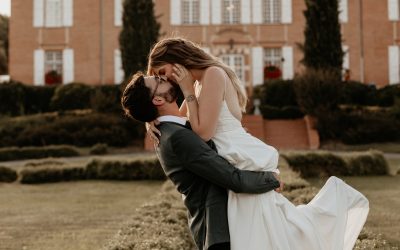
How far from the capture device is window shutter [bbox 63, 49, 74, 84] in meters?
25.7

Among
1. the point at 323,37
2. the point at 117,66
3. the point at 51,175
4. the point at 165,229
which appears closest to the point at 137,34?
the point at 117,66

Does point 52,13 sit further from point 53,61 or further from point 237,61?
point 237,61

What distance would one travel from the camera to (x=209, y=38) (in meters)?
25.6

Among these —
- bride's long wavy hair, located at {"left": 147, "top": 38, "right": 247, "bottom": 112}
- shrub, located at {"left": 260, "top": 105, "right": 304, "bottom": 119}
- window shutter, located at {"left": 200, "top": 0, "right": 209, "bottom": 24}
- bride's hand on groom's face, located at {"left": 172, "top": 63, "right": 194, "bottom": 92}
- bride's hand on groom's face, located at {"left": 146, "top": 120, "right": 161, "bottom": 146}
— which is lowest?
bride's hand on groom's face, located at {"left": 146, "top": 120, "right": 161, "bottom": 146}

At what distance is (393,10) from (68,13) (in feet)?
46.4

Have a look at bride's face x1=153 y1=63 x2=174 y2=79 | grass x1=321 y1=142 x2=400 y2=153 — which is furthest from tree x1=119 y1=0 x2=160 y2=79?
bride's face x1=153 y1=63 x2=174 y2=79

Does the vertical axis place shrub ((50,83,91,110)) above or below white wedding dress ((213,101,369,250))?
above

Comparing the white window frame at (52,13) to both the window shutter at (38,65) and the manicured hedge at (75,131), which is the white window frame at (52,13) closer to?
the window shutter at (38,65)

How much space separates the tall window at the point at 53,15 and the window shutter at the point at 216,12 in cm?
668

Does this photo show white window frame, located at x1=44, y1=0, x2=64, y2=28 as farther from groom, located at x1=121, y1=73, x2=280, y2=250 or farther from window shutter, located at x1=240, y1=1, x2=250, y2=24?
groom, located at x1=121, y1=73, x2=280, y2=250

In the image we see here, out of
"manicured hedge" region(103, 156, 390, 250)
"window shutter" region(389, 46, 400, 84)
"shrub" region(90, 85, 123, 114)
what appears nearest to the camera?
"manicured hedge" region(103, 156, 390, 250)

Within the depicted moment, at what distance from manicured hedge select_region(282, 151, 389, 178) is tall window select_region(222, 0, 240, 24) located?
14696mm

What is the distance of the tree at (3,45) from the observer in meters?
37.8

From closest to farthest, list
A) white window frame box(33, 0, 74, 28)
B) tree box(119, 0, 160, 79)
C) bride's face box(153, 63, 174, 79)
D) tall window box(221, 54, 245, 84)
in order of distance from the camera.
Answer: bride's face box(153, 63, 174, 79) < tree box(119, 0, 160, 79) < tall window box(221, 54, 245, 84) < white window frame box(33, 0, 74, 28)
